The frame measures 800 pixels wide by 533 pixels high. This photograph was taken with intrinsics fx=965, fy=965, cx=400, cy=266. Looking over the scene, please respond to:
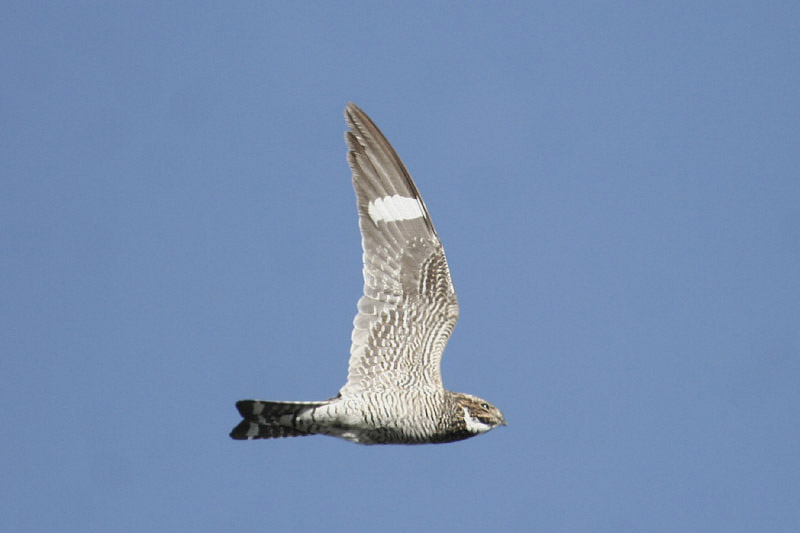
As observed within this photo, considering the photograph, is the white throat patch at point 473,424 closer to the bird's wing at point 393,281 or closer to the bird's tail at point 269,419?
the bird's wing at point 393,281

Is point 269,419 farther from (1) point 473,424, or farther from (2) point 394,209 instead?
(2) point 394,209

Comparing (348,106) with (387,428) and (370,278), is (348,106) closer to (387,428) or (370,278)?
(370,278)

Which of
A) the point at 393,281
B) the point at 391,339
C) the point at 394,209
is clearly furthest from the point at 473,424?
the point at 394,209

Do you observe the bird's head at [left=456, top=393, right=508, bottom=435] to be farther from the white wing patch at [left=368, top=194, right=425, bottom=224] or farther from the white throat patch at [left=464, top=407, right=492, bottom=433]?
the white wing patch at [left=368, top=194, right=425, bottom=224]

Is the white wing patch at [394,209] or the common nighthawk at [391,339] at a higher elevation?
the white wing patch at [394,209]

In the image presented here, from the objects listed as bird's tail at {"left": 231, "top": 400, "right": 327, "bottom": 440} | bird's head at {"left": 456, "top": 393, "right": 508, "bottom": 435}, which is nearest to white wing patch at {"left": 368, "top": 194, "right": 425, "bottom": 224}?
bird's head at {"left": 456, "top": 393, "right": 508, "bottom": 435}

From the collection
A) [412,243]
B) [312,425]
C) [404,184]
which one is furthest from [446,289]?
[312,425]

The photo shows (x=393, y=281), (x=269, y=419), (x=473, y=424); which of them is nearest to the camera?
(x=269, y=419)

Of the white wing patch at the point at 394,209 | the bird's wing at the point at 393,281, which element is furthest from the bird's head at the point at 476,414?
the white wing patch at the point at 394,209
